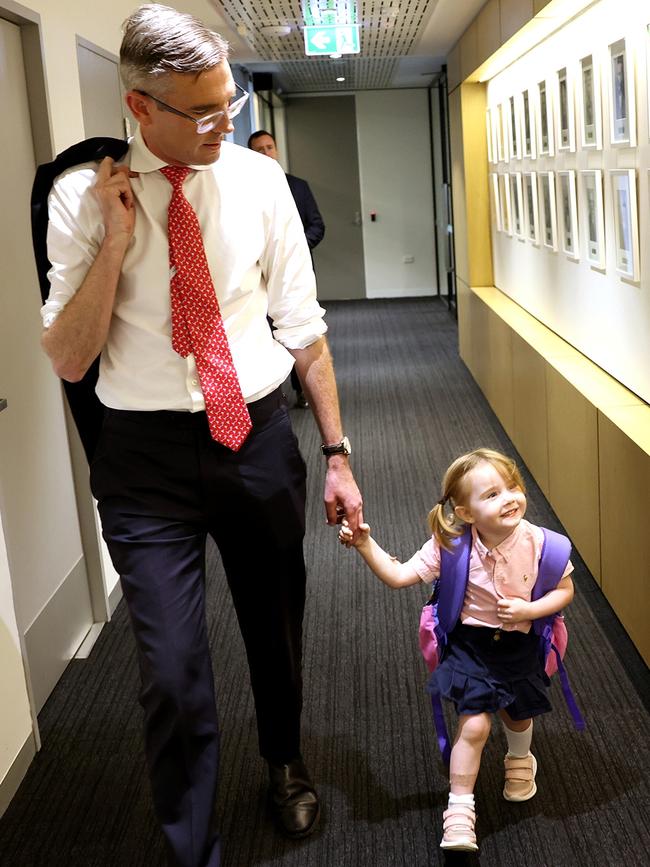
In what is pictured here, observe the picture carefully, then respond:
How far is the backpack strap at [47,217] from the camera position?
2160 mm

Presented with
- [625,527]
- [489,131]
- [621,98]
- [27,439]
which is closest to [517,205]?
[489,131]

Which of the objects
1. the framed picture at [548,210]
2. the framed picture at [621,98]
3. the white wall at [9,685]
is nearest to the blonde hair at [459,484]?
the white wall at [9,685]

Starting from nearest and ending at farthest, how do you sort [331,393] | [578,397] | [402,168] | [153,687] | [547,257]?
[153,687], [331,393], [578,397], [547,257], [402,168]

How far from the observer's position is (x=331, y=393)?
249cm

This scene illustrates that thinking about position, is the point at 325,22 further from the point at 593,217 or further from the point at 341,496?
the point at 341,496

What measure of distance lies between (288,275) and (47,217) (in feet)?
1.75

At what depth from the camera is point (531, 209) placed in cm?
661

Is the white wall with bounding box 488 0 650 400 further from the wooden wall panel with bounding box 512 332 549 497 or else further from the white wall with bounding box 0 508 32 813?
the white wall with bounding box 0 508 32 813

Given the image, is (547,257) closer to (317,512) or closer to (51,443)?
(317,512)

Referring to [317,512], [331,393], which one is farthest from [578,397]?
[331,393]

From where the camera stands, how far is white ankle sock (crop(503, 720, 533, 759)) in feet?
8.99

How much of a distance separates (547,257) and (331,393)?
3.99 m

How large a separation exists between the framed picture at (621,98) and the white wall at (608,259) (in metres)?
0.04

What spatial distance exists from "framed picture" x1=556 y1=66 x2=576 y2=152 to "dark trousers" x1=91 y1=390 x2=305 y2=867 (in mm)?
3332
